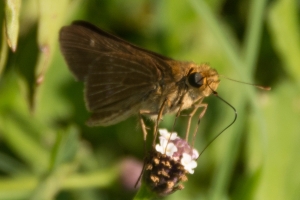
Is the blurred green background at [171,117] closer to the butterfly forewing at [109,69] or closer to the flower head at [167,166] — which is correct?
the butterfly forewing at [109,69]

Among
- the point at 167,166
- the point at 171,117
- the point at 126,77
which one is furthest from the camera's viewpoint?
the point at 171,117

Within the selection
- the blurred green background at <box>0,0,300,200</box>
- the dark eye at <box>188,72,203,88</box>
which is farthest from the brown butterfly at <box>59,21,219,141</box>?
the blurred green background at <box>0,0,300,200</box>

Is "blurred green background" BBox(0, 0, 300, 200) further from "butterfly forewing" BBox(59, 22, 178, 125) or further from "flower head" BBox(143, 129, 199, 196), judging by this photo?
"flower head" BBox(143, 129, 199, 196)

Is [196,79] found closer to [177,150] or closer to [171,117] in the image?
[177,150]

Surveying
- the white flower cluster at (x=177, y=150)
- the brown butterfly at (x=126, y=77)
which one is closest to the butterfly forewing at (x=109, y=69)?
the brown butterfly at (x=126, y=77)

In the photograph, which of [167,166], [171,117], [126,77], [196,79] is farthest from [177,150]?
[171,117]

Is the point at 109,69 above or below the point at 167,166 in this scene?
above

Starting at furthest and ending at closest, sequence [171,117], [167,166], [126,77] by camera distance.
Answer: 1. [171,117]
2. [126,77]
3. [167,166]
